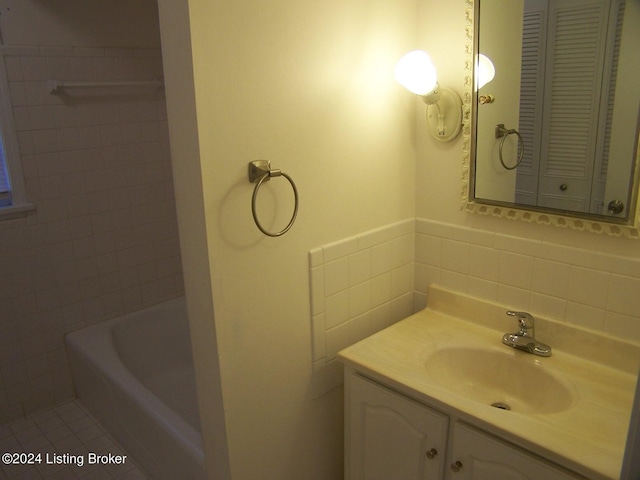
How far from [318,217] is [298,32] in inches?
20.4

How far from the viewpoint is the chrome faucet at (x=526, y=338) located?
1.54 m

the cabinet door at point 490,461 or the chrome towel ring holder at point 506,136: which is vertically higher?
the chrome towel ring holder at point 506,136

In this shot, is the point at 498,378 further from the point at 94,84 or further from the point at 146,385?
the point at 94,84

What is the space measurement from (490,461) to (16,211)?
223 centimetres

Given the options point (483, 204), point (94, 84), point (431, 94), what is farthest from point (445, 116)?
point (94, 84)

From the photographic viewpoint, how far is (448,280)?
184 centimetres

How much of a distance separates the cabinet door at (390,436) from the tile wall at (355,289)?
5.3 inches

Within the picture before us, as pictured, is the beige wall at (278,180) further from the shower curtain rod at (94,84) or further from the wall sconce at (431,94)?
the shower curtain rod at (94,84)

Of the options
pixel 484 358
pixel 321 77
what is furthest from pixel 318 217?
pixel 484 358

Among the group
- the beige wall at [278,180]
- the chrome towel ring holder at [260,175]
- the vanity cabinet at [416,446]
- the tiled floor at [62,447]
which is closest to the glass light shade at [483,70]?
the beige wall at [278,180]

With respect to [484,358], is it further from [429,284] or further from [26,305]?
[26,305]

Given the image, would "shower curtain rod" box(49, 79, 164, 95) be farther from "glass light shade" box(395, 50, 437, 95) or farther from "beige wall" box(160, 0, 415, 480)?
"glass light shade" box(395, 50, 437, 95)

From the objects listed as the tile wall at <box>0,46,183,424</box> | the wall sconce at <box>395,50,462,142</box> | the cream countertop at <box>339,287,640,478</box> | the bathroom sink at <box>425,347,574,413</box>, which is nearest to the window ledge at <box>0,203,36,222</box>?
the tile wall at <box>0,46,183,424</box>

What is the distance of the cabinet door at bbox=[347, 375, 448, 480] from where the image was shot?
4.56 feet
